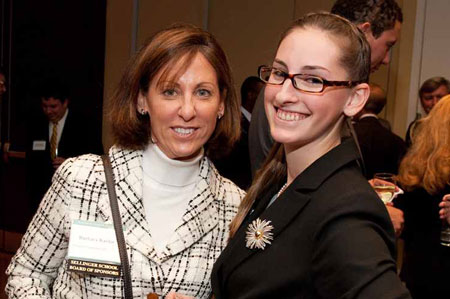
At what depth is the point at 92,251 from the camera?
1783 millimetres

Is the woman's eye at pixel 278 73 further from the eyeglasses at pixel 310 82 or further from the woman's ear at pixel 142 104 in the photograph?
the woman's ear at pixel 142 104

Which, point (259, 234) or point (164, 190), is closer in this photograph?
point (259, 234)

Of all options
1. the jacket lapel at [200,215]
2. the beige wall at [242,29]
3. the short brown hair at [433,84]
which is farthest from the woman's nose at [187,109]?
the beige wall at [242,29]

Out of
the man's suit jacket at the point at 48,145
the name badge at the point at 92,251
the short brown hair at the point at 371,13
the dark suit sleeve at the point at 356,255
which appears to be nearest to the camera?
the dark suit sleeve at the point at 356,255

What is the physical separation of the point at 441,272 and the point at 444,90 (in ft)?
8.50

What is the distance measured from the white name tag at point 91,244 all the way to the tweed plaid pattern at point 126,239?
40 mm

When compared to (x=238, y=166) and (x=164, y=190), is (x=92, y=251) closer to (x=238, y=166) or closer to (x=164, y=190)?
(x=164, y=190)

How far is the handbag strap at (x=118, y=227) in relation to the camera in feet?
5.85

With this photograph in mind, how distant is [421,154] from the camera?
3172 mm

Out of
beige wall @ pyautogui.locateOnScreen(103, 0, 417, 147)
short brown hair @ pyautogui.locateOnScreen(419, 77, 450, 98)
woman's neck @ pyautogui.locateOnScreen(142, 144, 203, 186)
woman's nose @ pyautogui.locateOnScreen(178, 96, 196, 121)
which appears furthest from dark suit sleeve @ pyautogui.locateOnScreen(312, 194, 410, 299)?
beige wall @ pyautogui.locateOnScreen(103, 0, 417, 147)

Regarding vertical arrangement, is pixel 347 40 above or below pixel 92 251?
above

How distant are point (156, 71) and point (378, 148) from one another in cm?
252

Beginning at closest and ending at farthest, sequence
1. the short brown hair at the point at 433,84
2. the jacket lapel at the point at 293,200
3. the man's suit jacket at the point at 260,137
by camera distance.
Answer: the jacket lapel at the point at 293,200, the man's suit jacket at the point at 260,137, the short brown hair at the point at 433,84

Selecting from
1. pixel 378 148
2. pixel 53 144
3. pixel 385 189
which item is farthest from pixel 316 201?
pixel 53 144
